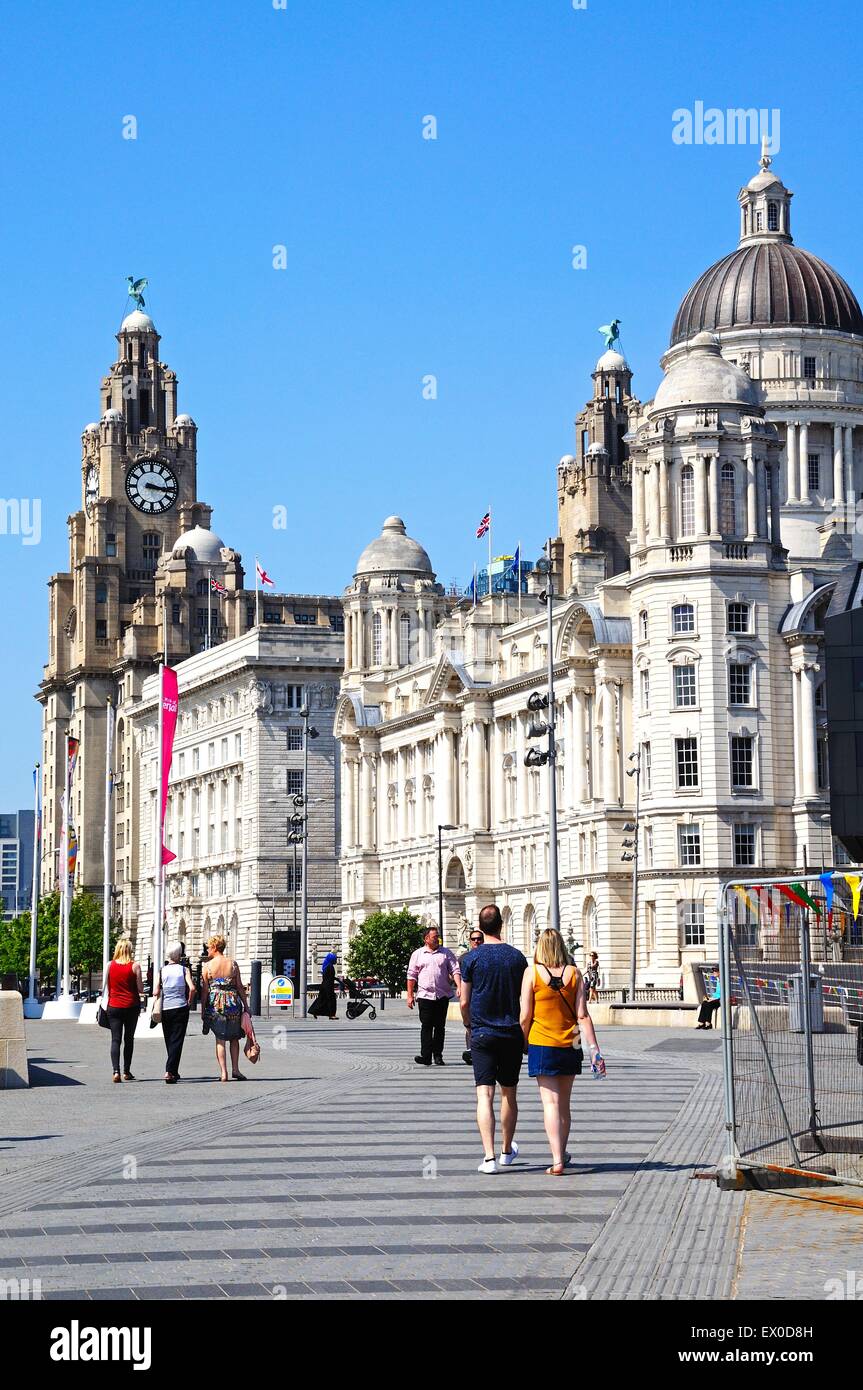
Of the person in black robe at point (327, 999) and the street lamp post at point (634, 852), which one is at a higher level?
the street lamp post at point (634, 852)

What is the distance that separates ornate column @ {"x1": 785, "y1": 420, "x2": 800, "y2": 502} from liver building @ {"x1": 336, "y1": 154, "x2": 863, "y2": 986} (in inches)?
6.6

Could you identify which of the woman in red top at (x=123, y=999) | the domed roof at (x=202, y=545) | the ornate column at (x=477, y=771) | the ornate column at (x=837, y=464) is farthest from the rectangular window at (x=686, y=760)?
the domed roof at (x=202, y=545)

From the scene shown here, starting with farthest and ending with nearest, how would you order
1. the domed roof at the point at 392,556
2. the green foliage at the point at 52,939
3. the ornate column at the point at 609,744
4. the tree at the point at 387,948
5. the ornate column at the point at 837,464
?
1. the green foliage at the point at 52,939
2. the domed roof at the point at 392,556
3. the ornate column at the point at 837,464
4. the tree at the point at 387,948
5. the ornate column at the point at 609,744

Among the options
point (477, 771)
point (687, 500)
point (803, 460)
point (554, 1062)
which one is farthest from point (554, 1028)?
point (803, 460)

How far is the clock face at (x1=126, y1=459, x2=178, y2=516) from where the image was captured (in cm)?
16488

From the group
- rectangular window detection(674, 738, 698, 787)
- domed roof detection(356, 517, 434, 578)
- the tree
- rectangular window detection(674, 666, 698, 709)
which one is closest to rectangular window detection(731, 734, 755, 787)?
rectangular window detection(674, 738, 698, 787)

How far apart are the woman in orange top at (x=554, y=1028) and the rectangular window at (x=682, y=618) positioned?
63701 millimetres

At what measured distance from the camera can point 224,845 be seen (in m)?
126

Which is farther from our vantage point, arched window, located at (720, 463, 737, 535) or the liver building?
arched window, located at (720, 463, 737, 535)

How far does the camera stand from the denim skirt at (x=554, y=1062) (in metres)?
15.6

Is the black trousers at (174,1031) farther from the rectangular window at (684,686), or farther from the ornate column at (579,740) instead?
the ornate column at (579,740)

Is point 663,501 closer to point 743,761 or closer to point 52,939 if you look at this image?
point 743,761

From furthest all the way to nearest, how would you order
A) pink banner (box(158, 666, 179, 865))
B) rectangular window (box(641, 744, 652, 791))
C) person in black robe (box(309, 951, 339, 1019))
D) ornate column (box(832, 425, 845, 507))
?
ornate column (box(832, 425, 845, 507)) → rectangular window (box(641, 744, 652, 791)) → person in black robe (box(309, 951, 339, 1019)) → pink banner (box(158, 666, 179, 865))

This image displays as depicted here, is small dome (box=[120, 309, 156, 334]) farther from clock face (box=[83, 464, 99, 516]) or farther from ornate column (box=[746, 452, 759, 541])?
ornate column (box=[746, 452, 759, 541])
